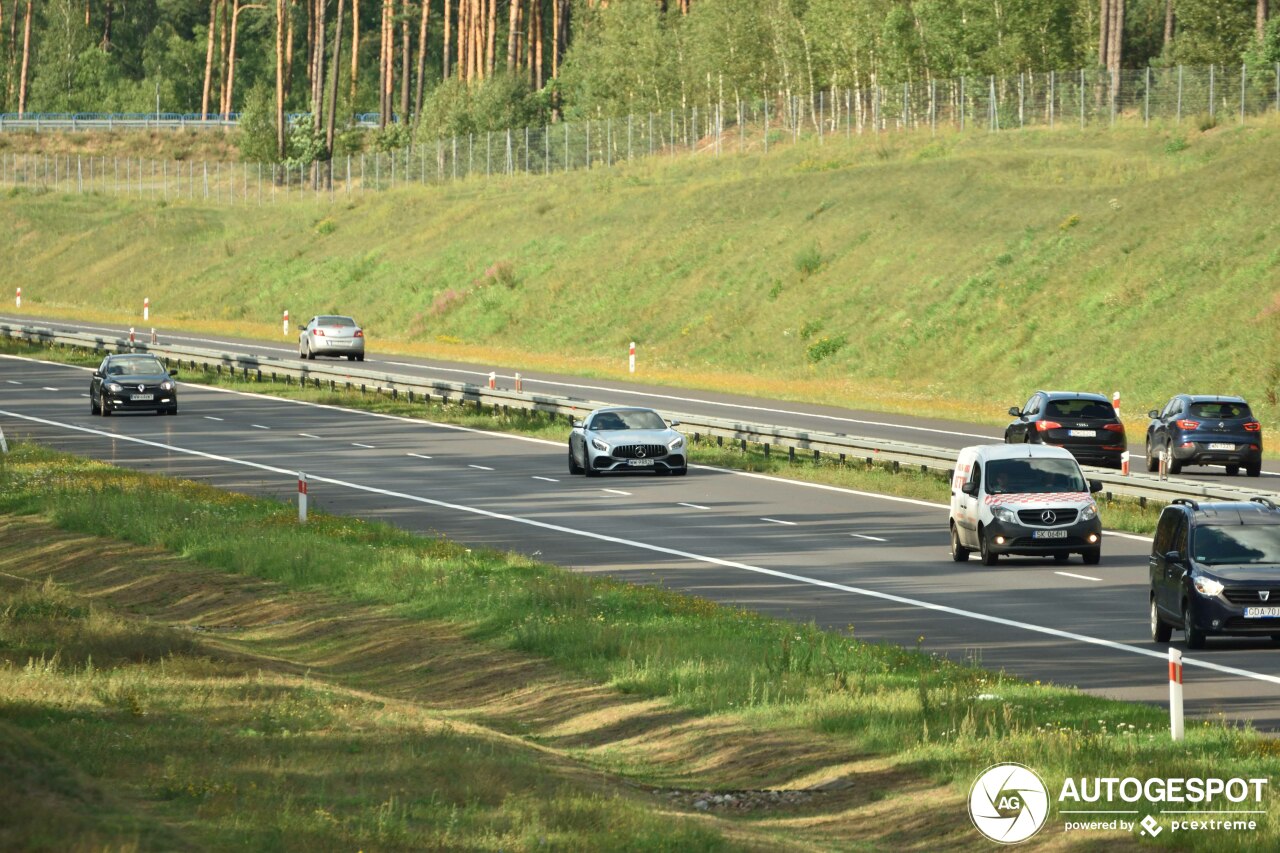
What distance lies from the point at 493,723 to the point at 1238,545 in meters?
8.03

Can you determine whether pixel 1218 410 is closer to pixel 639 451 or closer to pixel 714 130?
pixel 639 451

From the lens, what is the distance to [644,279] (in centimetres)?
7769

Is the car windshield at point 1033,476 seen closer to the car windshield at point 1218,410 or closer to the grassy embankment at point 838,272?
the car windshield at point 1218,410

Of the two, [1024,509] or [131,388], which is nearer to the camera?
[1024,509]

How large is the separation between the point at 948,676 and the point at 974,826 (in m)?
4.85

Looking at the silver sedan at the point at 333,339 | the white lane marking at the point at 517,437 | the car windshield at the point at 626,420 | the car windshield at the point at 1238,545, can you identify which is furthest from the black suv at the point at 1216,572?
the silver sedan at the point at 333,339

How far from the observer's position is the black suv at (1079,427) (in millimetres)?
37375

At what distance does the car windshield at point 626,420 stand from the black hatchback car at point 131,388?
16436 millimetres

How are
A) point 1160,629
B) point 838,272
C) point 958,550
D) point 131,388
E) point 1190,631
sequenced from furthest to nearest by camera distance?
1. point 838,272
2. point 131,388
3. point 958,550
4. point 1160,629
5. point 1190,631

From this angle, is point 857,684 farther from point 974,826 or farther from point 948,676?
point 974,826

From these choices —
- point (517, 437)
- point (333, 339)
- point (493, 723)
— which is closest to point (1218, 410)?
point (517, 437)

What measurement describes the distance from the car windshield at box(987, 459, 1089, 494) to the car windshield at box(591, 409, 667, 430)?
42.0 feet

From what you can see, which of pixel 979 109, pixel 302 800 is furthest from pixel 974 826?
pixel 979 109

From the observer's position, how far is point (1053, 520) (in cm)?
2655
